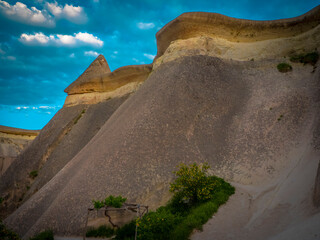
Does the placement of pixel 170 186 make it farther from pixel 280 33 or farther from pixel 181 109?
pixel 280 33

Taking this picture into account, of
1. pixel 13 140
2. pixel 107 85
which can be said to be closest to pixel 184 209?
pixel 107 85

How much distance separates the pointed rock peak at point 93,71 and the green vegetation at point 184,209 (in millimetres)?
14376

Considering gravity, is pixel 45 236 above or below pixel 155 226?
below

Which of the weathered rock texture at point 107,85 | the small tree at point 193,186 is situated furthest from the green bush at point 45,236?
the weathered rock texture at point 107,85

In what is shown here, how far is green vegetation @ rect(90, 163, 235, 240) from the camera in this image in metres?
7.30

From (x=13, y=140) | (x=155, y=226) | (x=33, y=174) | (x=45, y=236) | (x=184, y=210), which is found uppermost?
(x=13, y=140)

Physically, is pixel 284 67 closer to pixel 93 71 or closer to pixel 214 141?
pixel 214 141

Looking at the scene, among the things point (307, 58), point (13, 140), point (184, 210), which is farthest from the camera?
point (13, 140)

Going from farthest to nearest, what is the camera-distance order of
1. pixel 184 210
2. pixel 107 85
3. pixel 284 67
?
pixel 107 85, pixel 284 67, pixel 184 210

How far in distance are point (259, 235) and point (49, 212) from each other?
775 cm

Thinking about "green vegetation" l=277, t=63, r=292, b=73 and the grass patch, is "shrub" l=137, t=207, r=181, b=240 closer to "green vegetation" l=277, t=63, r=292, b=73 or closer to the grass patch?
the grass patch

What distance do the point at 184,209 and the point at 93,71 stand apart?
661 inches

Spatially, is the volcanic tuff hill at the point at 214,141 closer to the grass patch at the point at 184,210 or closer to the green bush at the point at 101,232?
the grass patch at the point at 184,210

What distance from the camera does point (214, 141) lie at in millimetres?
11492
